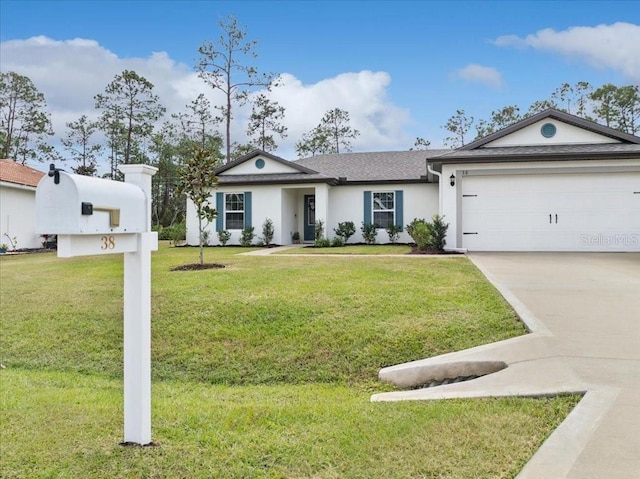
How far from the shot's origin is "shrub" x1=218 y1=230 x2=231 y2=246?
18.1 meters

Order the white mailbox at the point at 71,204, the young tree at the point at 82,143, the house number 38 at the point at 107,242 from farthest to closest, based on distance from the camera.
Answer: the young tree at the point at 82,143, the house number 38 at the point at 107,242, the white mailbox at the point at 71,204

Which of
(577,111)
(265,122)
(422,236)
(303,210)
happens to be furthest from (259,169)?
(577,111)

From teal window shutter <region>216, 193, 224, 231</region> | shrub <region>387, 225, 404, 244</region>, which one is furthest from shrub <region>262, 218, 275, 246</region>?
shrub <region>387, 225, 404, 244</region>

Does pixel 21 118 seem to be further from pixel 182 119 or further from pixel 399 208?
pixel 399 208

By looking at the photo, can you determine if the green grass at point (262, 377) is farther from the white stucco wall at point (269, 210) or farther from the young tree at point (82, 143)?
the young tree at point (82, 143)

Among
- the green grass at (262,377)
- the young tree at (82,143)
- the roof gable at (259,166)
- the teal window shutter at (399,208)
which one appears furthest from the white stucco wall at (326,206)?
the young tree at (82,143)

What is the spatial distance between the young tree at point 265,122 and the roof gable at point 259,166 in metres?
14.8

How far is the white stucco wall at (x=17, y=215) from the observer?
696 inches

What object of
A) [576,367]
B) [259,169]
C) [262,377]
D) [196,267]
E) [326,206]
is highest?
[259,169]

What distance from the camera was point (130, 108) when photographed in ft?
102

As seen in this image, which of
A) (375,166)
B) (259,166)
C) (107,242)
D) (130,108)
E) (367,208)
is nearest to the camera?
(107,242)

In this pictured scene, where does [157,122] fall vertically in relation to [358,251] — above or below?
above

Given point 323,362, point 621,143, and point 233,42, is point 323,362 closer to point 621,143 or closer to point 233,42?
point 621,143

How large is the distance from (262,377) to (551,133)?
12.7 m
